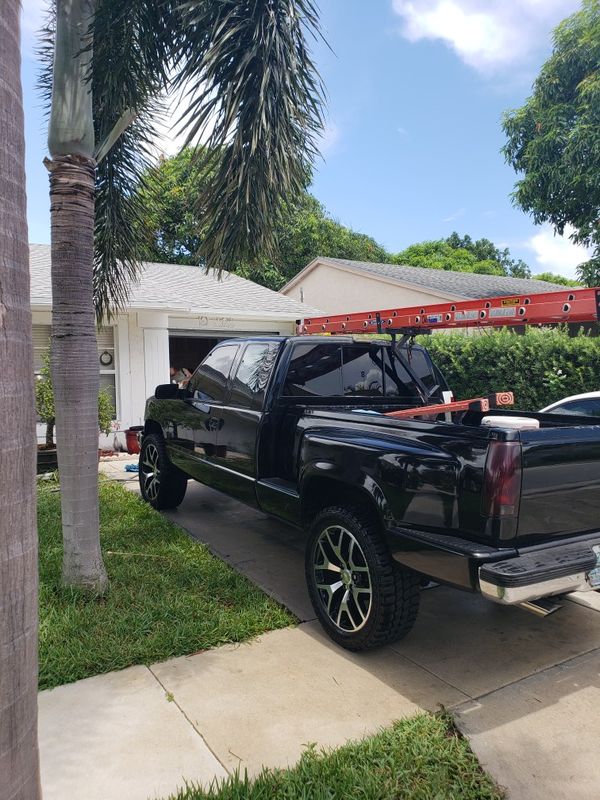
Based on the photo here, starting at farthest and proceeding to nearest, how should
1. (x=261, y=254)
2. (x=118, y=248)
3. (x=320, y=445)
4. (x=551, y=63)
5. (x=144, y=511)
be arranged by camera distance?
(x=551, y=63)
(x=118, y=248)
(x=144, y=511)
(x=261, y=254)
(x=320, y=445)

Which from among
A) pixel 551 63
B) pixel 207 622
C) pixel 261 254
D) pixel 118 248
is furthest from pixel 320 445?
pixel 551 63

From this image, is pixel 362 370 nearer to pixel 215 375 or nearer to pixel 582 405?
pixel 215 375

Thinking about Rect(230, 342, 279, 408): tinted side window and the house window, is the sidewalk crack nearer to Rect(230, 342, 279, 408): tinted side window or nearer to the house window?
Rect(230, 342, 279, 408): tinted side window

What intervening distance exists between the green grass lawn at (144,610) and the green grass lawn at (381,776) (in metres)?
1.19

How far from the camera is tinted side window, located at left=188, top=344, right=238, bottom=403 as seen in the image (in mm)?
5449

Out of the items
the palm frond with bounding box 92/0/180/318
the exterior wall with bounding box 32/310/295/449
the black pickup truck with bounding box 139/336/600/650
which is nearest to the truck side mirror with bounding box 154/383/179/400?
the black pickup truck with bounding box 139/336/600/650

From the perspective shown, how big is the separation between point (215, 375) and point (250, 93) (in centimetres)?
255

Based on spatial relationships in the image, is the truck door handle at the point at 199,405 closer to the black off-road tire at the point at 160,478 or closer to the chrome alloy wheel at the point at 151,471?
the black off-road tire at the point at 160,478

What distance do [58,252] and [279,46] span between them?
2058 millimetres

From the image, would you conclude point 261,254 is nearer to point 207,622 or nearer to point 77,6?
point 77,6

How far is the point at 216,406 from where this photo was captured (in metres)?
5.32

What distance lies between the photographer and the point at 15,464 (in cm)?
136

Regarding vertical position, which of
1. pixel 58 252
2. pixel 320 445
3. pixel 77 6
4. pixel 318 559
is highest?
pixel 77 6

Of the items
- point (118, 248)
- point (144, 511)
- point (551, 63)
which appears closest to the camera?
point (144, 511)
